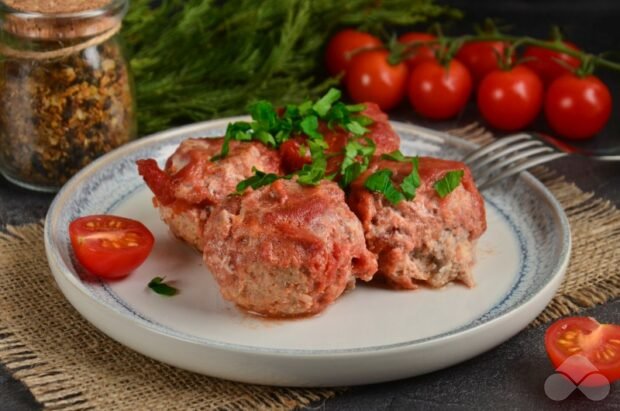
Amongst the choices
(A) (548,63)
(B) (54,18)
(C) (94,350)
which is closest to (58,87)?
(B) (54,18)

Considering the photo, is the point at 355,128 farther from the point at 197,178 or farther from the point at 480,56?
the point at 480,56

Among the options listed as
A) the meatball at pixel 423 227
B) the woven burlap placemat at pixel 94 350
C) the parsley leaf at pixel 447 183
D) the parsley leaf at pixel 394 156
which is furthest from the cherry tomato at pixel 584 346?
the parsley leaf at pixel 394 156

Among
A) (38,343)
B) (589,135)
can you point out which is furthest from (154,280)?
(589,135)

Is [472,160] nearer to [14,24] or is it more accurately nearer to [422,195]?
[422,195]

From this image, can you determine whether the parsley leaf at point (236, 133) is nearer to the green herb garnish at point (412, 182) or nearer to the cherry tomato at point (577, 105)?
the green herb garnish at point (412, 182)

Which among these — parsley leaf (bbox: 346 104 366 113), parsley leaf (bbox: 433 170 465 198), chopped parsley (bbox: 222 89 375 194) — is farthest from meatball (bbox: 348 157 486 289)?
parsley leaf (bbox: 346 104 366 113)
